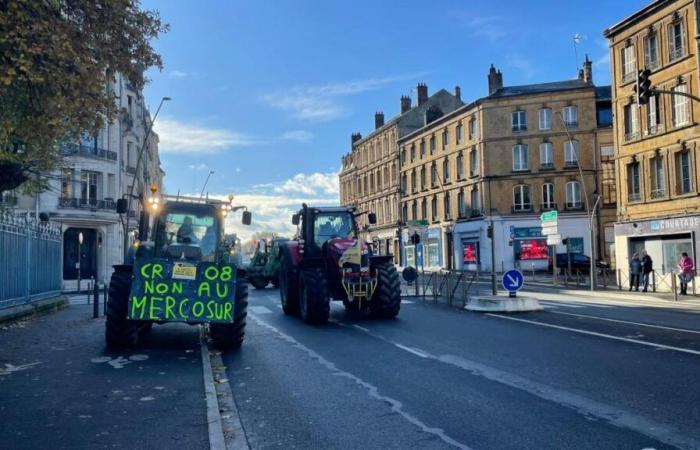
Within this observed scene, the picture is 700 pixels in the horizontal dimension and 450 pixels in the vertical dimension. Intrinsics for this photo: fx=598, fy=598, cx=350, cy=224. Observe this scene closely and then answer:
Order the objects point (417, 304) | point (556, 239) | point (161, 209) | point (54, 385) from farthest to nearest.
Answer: point (556, 239) < point (417, 304) < point (161, 209) < point (54, 385)

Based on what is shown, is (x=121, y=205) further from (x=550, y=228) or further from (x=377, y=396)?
(x=550, y=228)

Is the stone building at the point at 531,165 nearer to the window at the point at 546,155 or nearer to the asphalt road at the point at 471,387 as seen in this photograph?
the window at the point at 546,155

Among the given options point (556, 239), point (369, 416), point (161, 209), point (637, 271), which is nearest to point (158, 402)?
point (369, 416)

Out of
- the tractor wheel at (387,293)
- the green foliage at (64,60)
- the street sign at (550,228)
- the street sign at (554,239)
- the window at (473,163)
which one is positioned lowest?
the tractor wheel at (387,293)

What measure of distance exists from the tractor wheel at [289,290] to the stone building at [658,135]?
1908 cm

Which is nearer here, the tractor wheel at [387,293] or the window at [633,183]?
the tractor wheel at [387,293]

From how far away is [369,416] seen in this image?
232 inches

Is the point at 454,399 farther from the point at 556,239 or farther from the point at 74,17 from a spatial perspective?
the point at 556,239

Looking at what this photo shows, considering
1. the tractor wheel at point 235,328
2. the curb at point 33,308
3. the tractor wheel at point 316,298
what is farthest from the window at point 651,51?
the curb at point 33,308

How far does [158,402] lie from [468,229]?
47.3m

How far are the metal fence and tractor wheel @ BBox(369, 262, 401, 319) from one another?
8596 mm

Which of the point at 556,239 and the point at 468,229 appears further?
the point at 468,229

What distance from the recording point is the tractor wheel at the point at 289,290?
624 inches

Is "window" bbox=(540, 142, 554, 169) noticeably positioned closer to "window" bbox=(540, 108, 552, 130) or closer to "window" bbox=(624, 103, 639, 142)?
"window" bbox=(540, 108, 552, 130)
